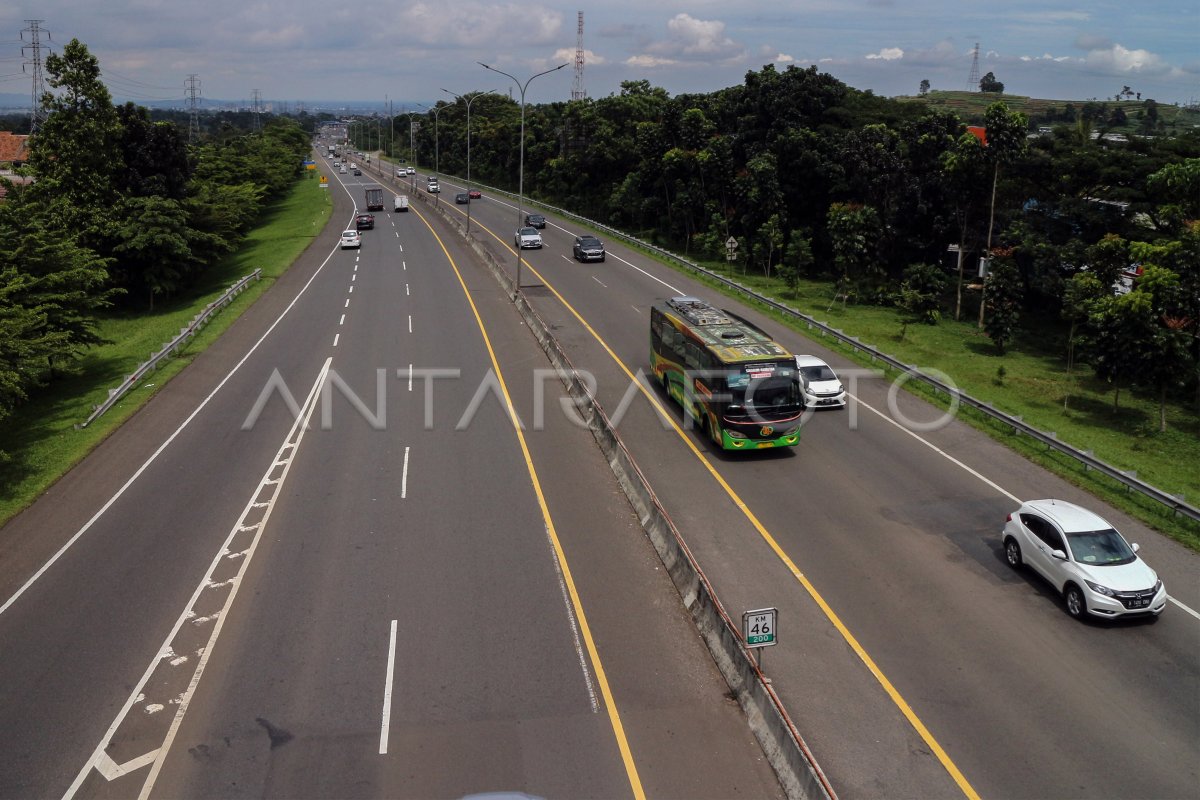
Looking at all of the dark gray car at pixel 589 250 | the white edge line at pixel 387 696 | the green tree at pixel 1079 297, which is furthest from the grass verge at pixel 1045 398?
the white edge line at pixel 387 696

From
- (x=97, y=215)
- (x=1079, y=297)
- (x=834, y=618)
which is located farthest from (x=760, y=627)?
(x=97, y=215)

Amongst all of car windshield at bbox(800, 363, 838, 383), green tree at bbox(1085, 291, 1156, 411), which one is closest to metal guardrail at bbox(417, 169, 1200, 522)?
car windshield at bbox(800, 363, 838, 383)

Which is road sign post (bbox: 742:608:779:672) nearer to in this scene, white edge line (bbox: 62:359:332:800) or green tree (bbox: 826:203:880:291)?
white edge line (bbox: 62:359:332:800)

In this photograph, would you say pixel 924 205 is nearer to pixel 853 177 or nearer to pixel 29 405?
pixel 853 177

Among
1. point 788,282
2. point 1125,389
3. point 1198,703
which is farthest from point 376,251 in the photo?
point 1198,703

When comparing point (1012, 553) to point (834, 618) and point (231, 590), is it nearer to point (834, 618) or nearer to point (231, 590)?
point (834, 618)

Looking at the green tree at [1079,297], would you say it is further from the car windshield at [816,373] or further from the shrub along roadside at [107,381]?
the shrub along roadside at [107,381]
